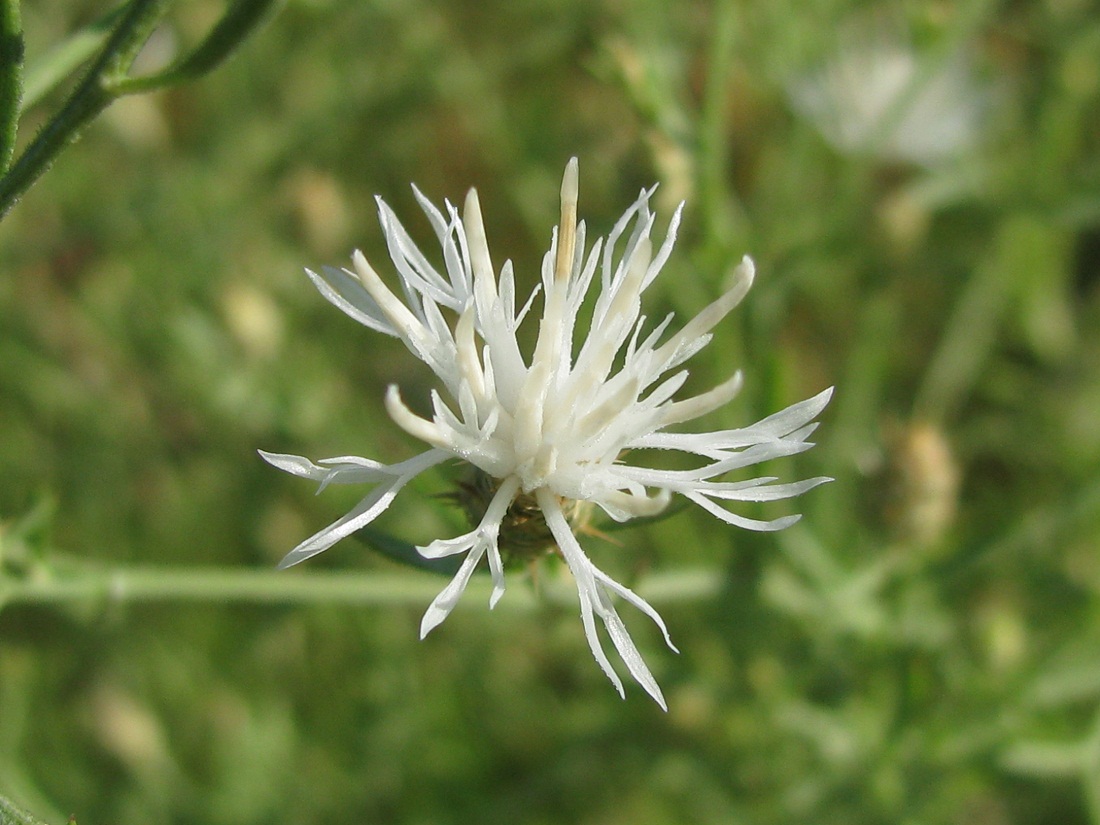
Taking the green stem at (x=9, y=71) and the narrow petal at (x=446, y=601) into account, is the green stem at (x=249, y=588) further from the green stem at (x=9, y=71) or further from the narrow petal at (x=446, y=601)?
the green stem at (x=9, y=71)

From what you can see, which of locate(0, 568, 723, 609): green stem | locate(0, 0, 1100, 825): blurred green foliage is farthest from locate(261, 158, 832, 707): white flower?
locate(0, 0, 1100, 825): blurred green foliage

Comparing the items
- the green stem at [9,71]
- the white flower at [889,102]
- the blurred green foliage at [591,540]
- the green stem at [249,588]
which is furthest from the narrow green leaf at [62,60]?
the white flower at [889,102]

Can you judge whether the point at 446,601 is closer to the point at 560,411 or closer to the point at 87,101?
the point at 560,411

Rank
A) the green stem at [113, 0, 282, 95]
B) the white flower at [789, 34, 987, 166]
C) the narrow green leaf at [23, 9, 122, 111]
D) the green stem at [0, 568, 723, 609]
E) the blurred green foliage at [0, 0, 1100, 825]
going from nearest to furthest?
the green stem at [113, 0, 282, 95], the narrow green leaf at [23, 9, 122, 111], the green stem at [0, 568, 723, 609], the blurred green foliage at [0, 0, 1100, 825], the white flower at [789, 34, 987, 166]

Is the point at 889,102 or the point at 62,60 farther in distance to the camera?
the point at 889,102

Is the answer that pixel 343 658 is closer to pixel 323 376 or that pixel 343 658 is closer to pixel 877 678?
pixel 323 376

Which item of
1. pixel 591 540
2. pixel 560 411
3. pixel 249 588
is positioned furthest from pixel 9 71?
pixel 591 540

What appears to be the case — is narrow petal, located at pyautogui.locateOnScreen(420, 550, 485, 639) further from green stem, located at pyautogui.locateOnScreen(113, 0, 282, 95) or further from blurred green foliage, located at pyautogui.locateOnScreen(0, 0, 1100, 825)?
blurred green foliage, located at pyautogui.locateOnScreen(0, 0, 1100, 825)
